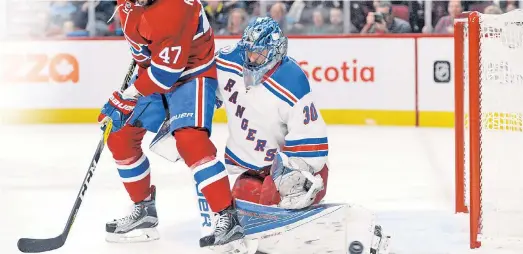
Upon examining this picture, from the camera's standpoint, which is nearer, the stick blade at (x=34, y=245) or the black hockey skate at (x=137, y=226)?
the stick blade at (x=34, y=245)

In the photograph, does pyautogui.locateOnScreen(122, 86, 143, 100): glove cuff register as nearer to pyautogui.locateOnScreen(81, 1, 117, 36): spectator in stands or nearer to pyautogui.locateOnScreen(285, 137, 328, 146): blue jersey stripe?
pyautogui.locateOnScreen(285, 137, 328, 146): blue jersey stripe

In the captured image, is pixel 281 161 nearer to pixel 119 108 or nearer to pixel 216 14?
pixel 119 108

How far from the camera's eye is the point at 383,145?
6742 millimetres

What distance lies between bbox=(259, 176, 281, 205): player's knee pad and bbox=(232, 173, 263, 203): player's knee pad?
0.06 meters

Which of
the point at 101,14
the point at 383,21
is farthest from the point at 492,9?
the point at 101,14

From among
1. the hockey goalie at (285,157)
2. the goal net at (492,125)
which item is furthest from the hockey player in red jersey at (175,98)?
the goal net at (492,125)

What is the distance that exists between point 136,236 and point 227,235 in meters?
0.61

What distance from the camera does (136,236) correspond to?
4.06m

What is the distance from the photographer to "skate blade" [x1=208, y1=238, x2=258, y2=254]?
3582mm

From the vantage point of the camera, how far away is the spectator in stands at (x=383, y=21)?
25.6ft

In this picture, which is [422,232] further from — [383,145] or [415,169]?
[383,145]

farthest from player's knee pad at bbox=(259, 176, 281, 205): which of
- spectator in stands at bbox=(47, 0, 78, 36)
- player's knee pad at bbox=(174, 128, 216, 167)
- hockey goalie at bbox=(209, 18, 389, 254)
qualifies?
spectator in stands at bbox=(47, 0, 78, 36)

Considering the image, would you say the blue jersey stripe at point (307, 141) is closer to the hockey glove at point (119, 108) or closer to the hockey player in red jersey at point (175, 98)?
the hockey player in red jersey at point (175, 98)

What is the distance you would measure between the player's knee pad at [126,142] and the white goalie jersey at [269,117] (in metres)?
0.32
